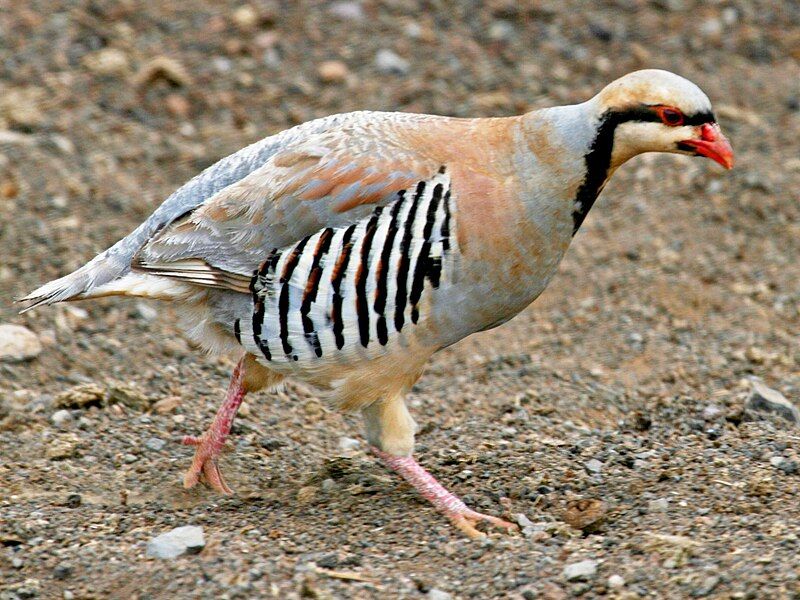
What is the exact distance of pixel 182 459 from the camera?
6.21 metres

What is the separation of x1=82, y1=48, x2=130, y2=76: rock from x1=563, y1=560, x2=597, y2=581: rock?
281 inches

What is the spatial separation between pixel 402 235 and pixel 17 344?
290cm

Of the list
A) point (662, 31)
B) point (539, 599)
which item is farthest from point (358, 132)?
point (662, 31)

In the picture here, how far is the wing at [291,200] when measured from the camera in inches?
213

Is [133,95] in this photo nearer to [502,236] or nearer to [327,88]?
[327,88]

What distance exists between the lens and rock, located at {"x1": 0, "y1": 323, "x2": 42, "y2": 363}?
23.5 ft

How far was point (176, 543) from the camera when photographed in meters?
5.00

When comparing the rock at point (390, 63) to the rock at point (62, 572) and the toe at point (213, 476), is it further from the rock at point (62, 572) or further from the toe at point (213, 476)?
the rock at point (62, 572)

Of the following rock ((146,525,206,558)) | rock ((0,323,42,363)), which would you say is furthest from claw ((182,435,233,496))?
rock ((0,323,42,363))

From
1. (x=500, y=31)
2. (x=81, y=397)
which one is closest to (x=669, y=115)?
(x=81, y=397)

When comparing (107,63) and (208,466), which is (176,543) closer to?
(208,466)

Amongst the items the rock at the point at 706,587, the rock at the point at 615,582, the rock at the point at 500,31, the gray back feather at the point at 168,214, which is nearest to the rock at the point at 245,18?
the rock at the point at 500,31

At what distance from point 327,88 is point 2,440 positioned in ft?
17.6

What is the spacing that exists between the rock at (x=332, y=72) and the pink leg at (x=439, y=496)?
571 cm
